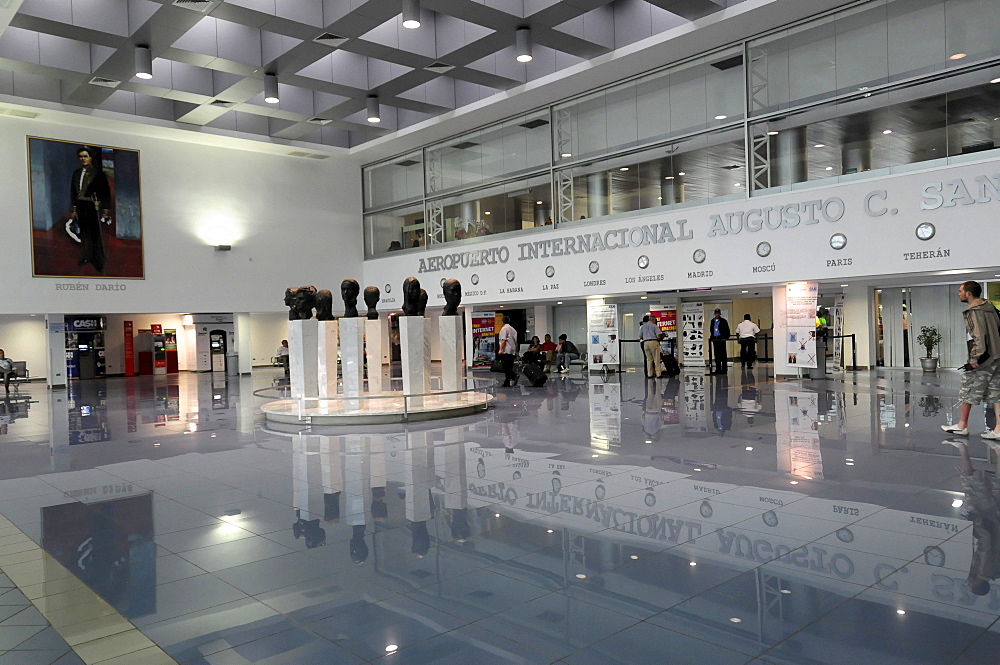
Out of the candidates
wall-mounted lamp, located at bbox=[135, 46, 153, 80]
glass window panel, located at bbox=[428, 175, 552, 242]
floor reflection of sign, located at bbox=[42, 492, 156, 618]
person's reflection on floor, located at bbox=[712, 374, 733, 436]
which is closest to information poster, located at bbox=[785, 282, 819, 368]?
person's reflection on floor, located at bbox=[712, 374, 733, 436]

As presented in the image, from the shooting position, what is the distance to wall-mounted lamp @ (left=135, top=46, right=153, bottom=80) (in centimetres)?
1493

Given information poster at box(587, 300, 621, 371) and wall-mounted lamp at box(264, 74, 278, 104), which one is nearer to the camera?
wall-mounted lamp at box(264, 74, 278, 104)

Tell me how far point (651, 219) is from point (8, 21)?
13194mm

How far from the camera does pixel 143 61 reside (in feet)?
49.3

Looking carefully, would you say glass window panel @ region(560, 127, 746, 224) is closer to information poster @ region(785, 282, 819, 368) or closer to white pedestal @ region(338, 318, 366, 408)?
information poster @ region(785, 282, 819, 368)

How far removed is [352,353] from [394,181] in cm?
1434

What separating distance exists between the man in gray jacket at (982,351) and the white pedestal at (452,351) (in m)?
7.44

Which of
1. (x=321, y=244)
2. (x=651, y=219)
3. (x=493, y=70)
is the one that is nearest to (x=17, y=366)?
(x=321, y=244)

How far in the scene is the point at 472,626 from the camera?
337cm

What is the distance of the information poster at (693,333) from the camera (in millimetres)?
21453

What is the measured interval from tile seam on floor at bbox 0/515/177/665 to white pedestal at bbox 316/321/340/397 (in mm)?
7525

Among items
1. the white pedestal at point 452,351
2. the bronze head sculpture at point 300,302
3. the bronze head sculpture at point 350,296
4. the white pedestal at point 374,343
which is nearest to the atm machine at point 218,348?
the white pedestal at point 374,343

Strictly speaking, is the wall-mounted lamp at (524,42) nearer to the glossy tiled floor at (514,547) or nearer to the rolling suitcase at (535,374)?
the rolling suitcase at (535,374)

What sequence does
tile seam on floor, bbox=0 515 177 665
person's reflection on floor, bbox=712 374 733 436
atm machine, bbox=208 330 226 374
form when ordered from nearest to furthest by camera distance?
tile seam on floor, bbox=0 515 177 665 < person's reflection on floor, bbox=712 374 733 436 < atm machine, bbox=208 330 226 374
